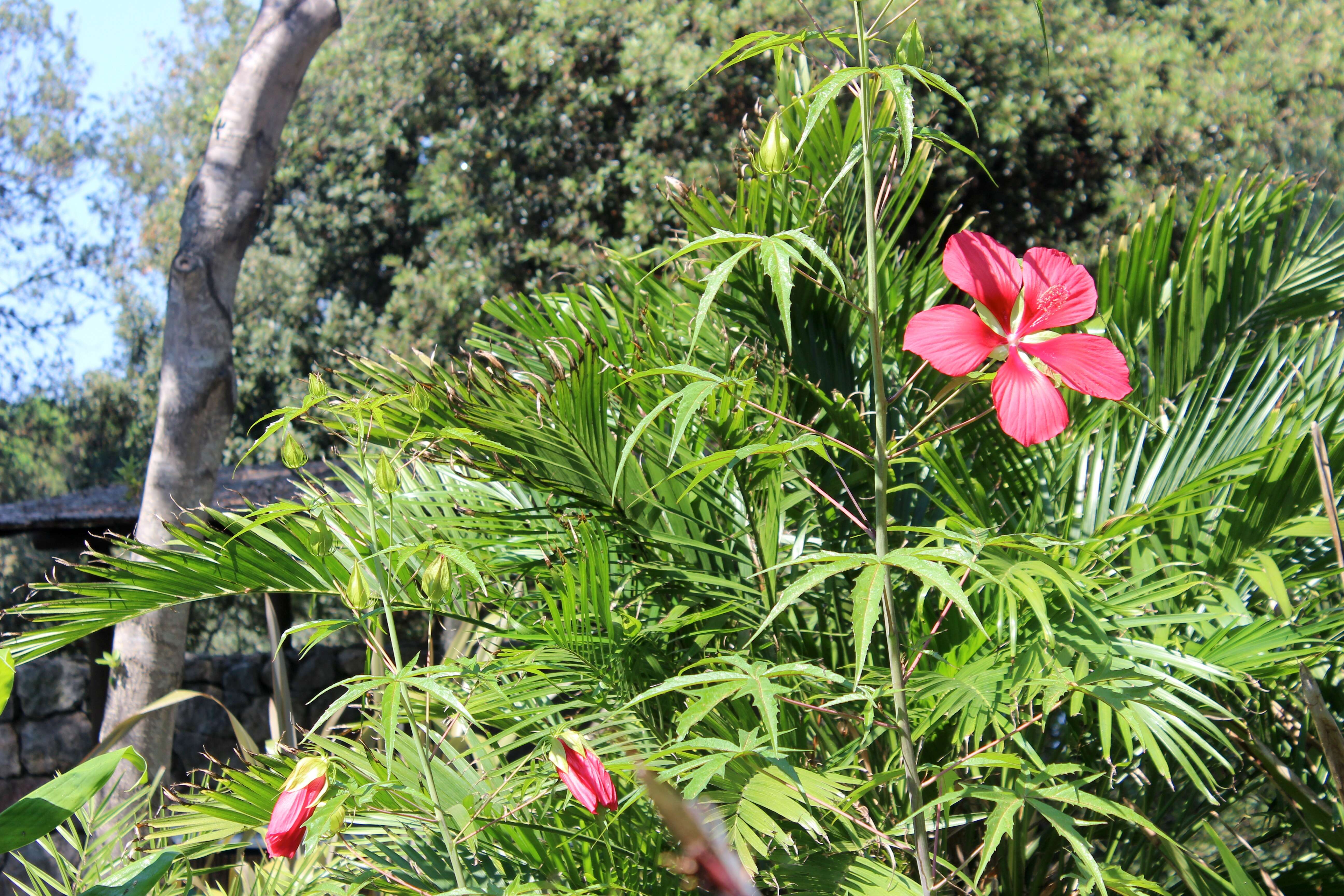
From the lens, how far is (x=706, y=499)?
59.0 inches

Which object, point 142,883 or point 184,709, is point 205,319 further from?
point 184,709

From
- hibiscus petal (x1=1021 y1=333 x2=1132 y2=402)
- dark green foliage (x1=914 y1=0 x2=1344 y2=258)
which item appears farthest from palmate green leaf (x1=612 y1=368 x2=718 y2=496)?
dark green foliage (x1=914 y1=0 x2=1344 y2=258)

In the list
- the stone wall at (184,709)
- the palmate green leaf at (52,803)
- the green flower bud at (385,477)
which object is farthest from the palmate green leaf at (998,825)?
the stone wall at (184,709)

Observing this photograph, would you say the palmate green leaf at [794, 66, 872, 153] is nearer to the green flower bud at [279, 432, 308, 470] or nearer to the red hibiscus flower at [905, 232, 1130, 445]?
the red hibiscus flower at [905, 232, 1130, 445]

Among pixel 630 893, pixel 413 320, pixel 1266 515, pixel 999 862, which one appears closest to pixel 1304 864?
pixel 999 862

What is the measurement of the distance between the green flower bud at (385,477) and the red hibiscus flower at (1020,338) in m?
0.60

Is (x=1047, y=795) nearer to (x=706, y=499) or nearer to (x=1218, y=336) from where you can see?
(x=706, y=499)

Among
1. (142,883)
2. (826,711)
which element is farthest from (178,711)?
(826,711)

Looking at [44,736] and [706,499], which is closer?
[706,499]

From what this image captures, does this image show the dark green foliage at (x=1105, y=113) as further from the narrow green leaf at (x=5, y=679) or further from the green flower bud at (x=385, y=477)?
the narrow green leaf at (x=5, y=679)

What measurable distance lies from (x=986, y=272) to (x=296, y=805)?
3.12 ft

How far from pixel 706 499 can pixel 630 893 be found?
0.61 m

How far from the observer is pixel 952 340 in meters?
0.97

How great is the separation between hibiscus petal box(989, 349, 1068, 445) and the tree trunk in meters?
2.40
